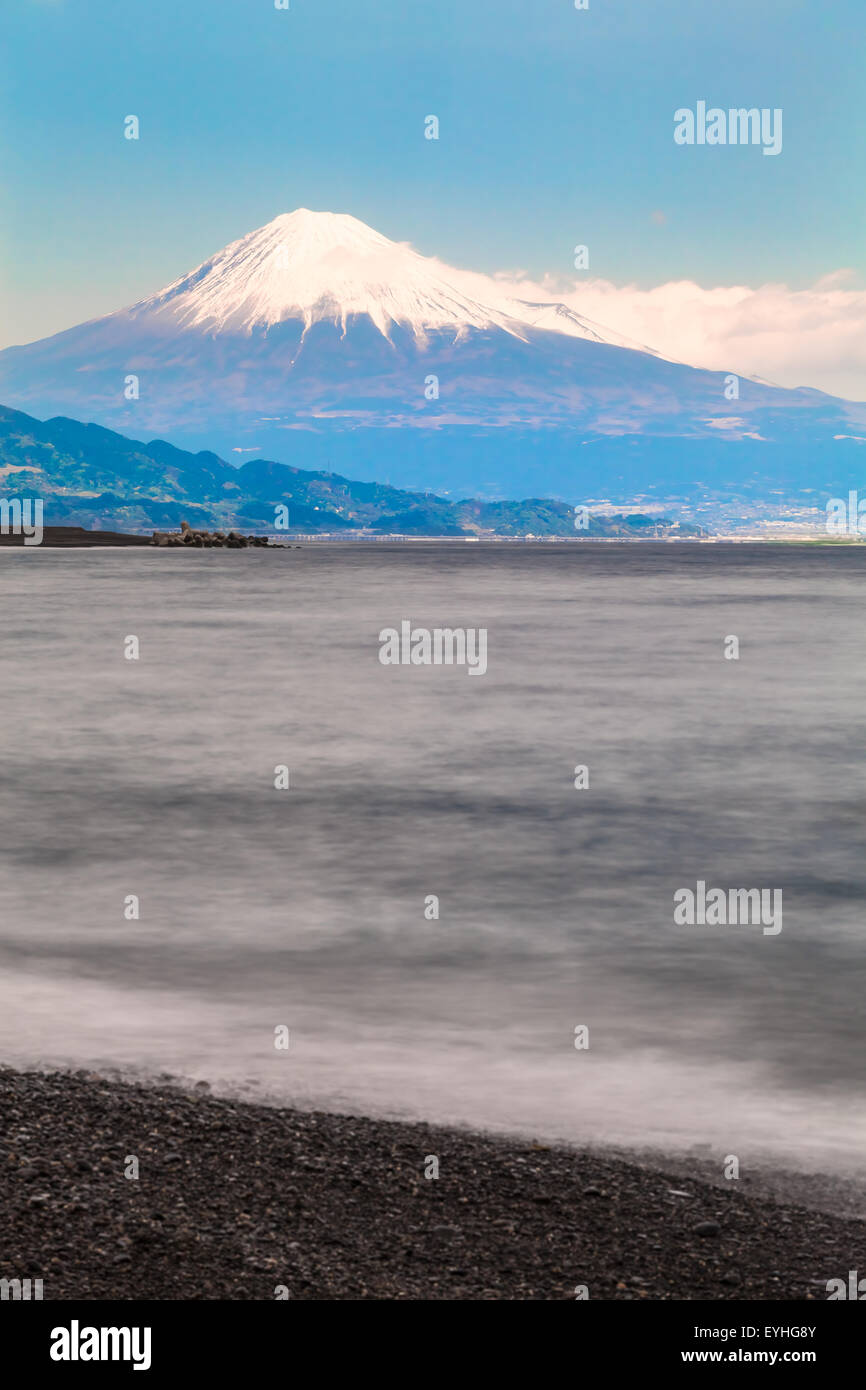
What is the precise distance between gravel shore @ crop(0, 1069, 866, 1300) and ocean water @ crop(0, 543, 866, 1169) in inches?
32.9

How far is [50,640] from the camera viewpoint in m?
51.7

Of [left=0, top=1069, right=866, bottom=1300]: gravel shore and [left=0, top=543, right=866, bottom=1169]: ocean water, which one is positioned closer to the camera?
[left=0, top=1069, right=866, bottom=1300]: gravel shore

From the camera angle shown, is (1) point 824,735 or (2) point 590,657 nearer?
(1) point 824,735

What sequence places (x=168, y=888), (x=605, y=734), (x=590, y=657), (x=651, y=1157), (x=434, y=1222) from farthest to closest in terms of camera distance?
1. (x=590, y=657)
2. (x=605, y=734)
3. (x=168, y=888)
4. (x=651, y=1157)
5. (x=434, y=1222)

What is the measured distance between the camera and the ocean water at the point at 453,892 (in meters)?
9.46

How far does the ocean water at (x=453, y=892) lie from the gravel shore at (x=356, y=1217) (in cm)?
84

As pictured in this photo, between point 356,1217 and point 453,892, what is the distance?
28.8 ft

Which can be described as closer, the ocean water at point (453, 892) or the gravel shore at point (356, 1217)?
the gravel shore at point (356, 1217)

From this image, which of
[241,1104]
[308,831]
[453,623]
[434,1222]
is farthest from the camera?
[453,623]

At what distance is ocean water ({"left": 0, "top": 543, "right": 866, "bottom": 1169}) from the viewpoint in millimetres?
9461

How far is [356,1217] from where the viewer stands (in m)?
6.90
